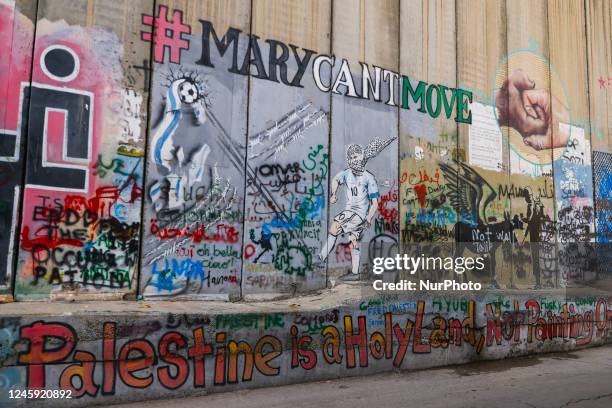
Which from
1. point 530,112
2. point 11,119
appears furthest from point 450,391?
point 530,112

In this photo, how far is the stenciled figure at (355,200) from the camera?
8.70m

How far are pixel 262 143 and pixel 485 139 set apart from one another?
5310 mm

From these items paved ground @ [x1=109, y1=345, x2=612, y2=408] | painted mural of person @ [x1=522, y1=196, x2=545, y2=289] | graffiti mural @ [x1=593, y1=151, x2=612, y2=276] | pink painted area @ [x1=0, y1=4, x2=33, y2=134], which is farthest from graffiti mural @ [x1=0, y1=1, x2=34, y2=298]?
graffiti mural @ [x1=593, y1=151, x2=612, y2=276]

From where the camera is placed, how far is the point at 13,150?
6.18m

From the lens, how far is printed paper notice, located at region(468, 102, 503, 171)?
419 inches

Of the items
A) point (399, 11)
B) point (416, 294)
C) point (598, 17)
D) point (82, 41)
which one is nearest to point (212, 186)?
point (82, 41)

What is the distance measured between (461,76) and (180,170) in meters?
6.39

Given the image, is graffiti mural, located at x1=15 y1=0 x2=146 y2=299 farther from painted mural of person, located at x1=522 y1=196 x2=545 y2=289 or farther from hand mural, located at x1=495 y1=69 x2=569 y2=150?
painted mural of person, located at x1=522 y1=196 x2=545 y2=289

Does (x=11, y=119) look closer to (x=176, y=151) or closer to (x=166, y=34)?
(x=176, y=151)

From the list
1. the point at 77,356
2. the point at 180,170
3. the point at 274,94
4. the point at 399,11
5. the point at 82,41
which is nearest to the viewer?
the point at 77,356

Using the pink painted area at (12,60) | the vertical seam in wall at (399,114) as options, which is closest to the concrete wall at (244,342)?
the vertical seam in wall at (399,114)

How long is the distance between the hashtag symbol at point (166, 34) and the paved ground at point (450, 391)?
469 cm

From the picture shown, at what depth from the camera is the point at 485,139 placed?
10.8 metres

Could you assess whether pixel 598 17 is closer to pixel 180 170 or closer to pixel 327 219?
pixel 327 219
